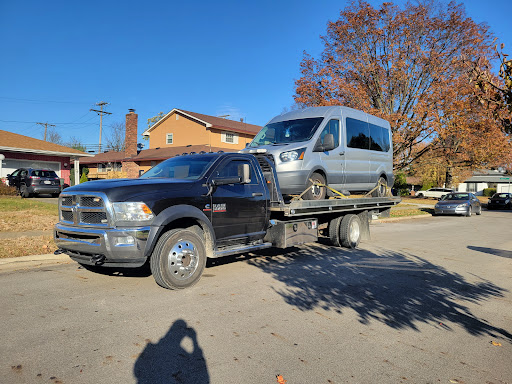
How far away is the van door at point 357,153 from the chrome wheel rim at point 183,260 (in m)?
5.06

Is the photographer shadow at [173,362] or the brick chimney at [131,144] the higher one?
the brick chimney at [131,144]

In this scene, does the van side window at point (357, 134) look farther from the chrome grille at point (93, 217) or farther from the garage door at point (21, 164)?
the garage door at point (21, 164)

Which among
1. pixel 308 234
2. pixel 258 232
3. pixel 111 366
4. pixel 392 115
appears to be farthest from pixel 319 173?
pixel 392 115

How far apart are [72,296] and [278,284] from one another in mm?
2953

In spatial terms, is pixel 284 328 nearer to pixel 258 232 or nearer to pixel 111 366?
pixel 111 366

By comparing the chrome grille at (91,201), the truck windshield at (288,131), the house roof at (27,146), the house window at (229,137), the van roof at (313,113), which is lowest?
the chrome grille at (91,201)

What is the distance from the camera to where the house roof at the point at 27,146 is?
2405 cm

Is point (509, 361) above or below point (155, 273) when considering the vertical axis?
below

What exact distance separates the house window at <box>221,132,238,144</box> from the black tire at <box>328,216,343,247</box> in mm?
25958

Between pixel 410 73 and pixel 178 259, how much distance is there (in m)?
17.5

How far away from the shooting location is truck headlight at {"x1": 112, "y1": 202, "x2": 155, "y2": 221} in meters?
5.25

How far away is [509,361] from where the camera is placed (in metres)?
3.68

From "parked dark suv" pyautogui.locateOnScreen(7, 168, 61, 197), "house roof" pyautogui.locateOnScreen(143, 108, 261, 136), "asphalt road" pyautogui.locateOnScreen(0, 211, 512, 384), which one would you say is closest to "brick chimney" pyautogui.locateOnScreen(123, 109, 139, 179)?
"house roof" pyautogui.locateOnScreen(143, 108, 261, 136)

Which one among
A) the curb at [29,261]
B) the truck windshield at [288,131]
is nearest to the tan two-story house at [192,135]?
the truck windshield at [288,131]
